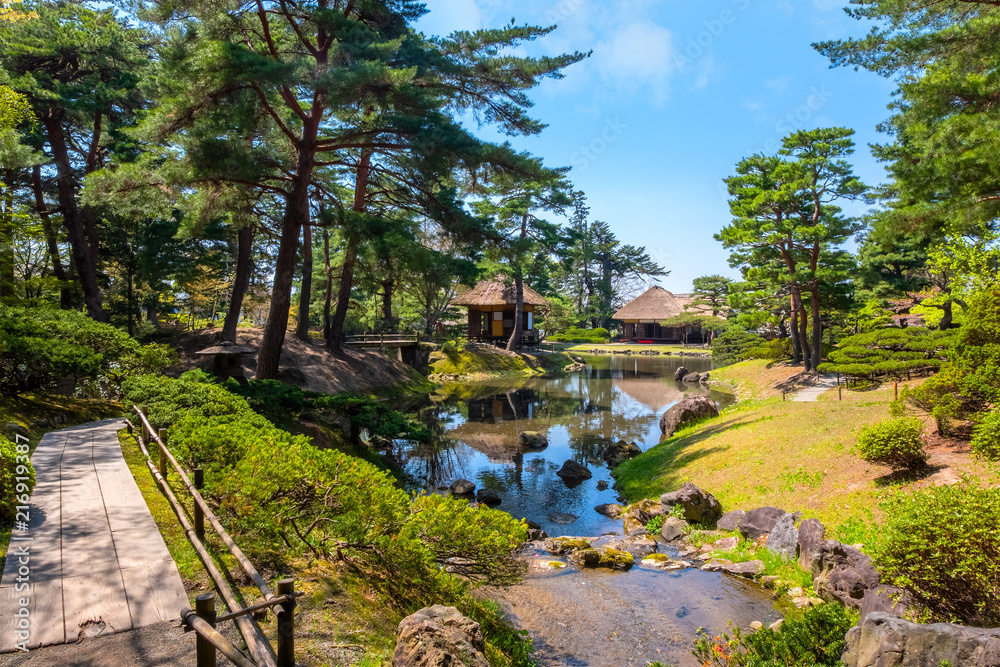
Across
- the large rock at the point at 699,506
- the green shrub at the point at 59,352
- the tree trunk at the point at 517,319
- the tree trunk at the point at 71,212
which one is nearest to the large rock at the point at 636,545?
the large rock at the point at 699,506

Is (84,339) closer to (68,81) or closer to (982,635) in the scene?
(68,81)

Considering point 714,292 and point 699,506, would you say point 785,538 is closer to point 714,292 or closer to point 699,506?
point 699,506

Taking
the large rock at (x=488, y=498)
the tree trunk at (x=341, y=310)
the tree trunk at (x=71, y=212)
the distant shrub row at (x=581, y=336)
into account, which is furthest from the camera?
the distant shrub row at (x=581, y=336)

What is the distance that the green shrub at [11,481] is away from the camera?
458 centimetres

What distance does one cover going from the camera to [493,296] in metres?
34.5

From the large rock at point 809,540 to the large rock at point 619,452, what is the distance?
253 inches

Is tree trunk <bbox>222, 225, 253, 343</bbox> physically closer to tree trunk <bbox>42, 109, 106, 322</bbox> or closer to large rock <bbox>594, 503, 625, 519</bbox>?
tree trunk <bbox>42, 109, 106, 322</bbox>

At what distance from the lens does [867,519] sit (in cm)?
689

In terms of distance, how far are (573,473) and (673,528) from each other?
3.55 m

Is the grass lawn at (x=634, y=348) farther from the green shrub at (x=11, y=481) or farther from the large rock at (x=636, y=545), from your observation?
the green shrub at (x=11, y=481)

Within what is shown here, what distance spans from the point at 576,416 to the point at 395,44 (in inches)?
513

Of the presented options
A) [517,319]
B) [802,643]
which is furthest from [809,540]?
[517,319]

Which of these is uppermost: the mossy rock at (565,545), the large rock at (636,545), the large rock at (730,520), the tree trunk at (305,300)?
the tree trunk at (305,300)

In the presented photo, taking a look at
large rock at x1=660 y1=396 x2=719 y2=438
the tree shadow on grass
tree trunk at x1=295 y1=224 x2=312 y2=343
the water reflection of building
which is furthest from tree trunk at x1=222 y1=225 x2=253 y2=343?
the tree shadow on grass
